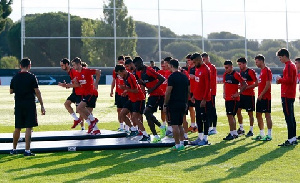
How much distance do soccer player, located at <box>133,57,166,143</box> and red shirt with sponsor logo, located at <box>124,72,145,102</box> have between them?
20cm

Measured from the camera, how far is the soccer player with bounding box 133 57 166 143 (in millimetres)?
12789

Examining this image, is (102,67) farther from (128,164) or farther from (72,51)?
(128,164)

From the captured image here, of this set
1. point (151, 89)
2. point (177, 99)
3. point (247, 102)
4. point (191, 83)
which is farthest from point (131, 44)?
point (177, 99)

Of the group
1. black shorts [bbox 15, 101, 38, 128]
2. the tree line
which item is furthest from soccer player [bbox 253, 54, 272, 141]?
the tree line

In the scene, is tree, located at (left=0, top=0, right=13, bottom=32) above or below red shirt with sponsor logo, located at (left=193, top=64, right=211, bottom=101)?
above

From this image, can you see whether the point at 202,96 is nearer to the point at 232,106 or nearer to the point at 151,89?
the point at 151,89

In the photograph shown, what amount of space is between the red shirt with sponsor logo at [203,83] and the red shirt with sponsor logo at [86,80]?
3.06 m

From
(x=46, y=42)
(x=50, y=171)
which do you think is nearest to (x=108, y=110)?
(x=50, y=171)

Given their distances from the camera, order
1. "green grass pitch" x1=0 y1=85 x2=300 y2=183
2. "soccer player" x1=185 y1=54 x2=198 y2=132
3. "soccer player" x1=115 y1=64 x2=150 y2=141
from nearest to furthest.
A: 1. "green grass pitch" x1=0 y1=85 x2=300 y2=183
2. "soccer player" x1=115 y1=64 x2=150 y2=141
3. "soccer player" x1=185 y1=54 x2=198 y2=132

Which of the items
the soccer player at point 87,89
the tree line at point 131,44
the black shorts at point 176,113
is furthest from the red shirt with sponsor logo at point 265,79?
the tree line at point 131,44

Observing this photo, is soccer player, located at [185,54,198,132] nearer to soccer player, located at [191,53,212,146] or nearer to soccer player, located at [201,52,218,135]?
soccer player, located at [201,52,218,135]

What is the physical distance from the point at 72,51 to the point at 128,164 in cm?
5697

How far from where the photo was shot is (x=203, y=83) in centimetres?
1235

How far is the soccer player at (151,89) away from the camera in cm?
1279
